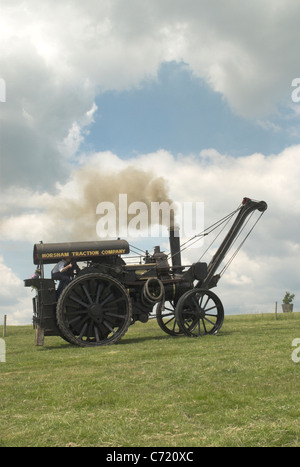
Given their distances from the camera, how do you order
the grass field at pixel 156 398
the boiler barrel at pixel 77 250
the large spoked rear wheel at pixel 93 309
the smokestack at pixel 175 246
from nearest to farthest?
the grass field at pixel 156 398
the large spoked rear wheel at pixel 93 309
the boiler barrel at pixel 77 250
the smokestack at pixel 175 246

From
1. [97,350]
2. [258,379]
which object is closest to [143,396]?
[258,379]

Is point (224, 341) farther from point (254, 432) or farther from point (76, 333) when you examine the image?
point (254, 432)

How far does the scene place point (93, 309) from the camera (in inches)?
573

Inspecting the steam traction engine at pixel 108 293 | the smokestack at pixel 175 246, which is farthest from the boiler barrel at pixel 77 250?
the smokestack at pixel 175 246

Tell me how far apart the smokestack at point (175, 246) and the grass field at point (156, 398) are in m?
4.84

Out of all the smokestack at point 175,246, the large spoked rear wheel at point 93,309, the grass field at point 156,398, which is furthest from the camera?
the smokestack at point 175,246

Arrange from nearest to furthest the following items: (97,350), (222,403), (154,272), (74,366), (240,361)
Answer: (222,403)
(240,361)
(74,366)
(97,350)
(154,272)

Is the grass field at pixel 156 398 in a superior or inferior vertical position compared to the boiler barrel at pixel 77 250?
inferior

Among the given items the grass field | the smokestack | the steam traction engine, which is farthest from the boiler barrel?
the grass field

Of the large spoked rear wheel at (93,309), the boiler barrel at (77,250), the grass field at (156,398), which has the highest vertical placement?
the boiler barrel at (77,250)

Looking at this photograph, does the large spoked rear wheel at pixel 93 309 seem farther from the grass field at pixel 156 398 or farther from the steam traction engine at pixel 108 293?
the grass field at pixel 156 398

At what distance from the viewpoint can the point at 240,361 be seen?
10062 millimetres

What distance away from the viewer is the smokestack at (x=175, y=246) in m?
16.8

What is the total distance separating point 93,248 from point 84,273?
82 centimetres
